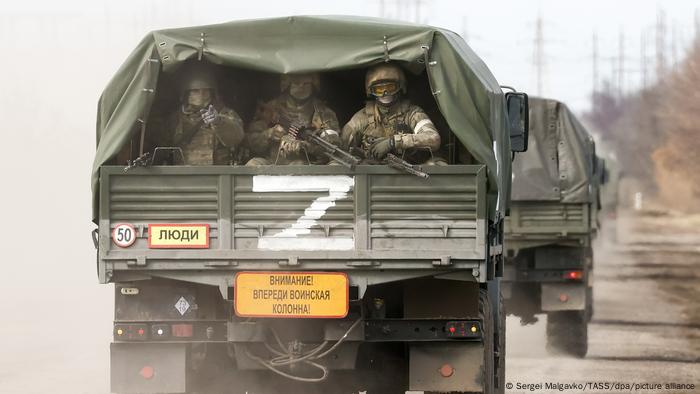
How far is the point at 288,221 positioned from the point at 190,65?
1.46 metres

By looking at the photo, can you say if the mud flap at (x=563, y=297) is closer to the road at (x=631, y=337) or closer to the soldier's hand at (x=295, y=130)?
the road at (x=631, y=337)

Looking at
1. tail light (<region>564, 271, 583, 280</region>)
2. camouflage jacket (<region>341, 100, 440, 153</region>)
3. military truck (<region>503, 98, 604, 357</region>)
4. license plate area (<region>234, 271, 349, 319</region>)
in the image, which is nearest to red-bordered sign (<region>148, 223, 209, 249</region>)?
license plate area (<region>234, 271, 349, 319</region>)

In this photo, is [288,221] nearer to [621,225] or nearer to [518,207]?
[518,207]

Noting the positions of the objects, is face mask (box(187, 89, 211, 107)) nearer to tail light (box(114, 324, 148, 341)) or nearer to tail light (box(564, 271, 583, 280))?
tail light (box(114, 324, 148, 341))

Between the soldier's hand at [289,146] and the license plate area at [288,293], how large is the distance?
0.98 metres

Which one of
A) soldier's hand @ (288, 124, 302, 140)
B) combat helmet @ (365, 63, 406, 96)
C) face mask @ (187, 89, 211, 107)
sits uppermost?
combat helmet @ (365, 63, 406, 96)

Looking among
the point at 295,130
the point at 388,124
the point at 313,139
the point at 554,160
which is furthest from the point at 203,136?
the point at 554,160

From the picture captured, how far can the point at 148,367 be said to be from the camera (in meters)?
9.55

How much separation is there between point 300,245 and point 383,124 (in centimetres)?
150

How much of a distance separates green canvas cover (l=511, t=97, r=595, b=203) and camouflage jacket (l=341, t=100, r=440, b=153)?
6685mm

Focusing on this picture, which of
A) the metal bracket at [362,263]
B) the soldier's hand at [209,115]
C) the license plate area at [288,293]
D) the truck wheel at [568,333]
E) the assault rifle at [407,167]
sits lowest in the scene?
the truck wheel at [568,333]

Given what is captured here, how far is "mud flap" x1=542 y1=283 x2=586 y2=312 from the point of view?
54.4 feet

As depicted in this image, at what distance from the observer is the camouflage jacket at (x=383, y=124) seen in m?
10.1

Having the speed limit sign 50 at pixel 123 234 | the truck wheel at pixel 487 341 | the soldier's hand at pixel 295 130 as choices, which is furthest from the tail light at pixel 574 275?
the speed limit sign 50 at pixel 123 234
